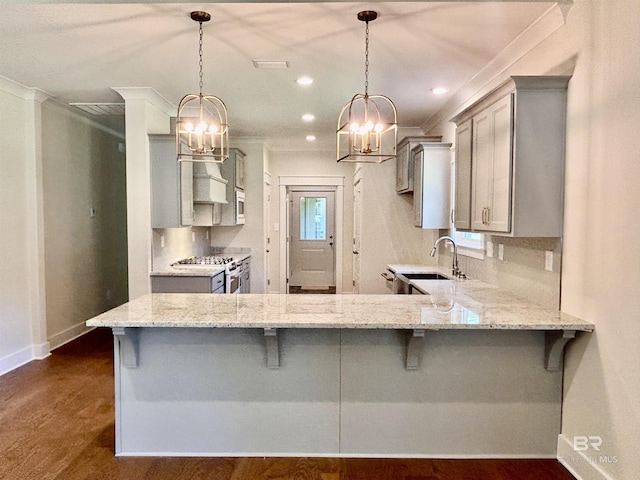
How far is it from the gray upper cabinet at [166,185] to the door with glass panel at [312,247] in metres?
3.94

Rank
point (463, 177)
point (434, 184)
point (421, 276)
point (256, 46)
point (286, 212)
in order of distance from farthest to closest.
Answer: point (286, 212) < point (434, 184) < point (421, 276) < point (463, 177) < point (256, 46)

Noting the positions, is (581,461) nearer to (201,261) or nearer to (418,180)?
(418,180)

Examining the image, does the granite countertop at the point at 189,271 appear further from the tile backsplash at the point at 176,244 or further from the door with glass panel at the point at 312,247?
the door with glass panel at the point at 312,247

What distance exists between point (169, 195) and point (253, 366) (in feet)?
8.04

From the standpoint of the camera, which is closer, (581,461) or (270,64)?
(581,461)

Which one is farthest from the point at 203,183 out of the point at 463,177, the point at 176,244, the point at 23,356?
the point at 463,177

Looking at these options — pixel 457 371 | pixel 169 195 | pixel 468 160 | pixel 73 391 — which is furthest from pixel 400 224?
pixel 73 391

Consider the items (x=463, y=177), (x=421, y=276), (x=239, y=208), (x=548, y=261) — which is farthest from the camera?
(x=239, y=208)

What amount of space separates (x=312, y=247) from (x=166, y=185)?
4.29 meters

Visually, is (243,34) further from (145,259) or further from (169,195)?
(145,259)

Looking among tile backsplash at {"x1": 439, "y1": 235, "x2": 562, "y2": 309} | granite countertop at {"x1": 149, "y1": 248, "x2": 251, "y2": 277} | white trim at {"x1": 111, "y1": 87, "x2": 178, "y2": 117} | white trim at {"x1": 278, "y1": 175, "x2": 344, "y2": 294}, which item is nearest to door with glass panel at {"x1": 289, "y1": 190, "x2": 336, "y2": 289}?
white trim at {"x1": 278, "y1": 175, "x2": 344, "y2": 294}

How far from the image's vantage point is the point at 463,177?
3311 millimetres

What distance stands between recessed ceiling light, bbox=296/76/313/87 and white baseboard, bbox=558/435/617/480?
3.27 meters

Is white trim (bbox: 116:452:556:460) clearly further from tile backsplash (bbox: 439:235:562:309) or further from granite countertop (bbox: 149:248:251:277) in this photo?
granite countertop (bbox: 149:248:251:277)
